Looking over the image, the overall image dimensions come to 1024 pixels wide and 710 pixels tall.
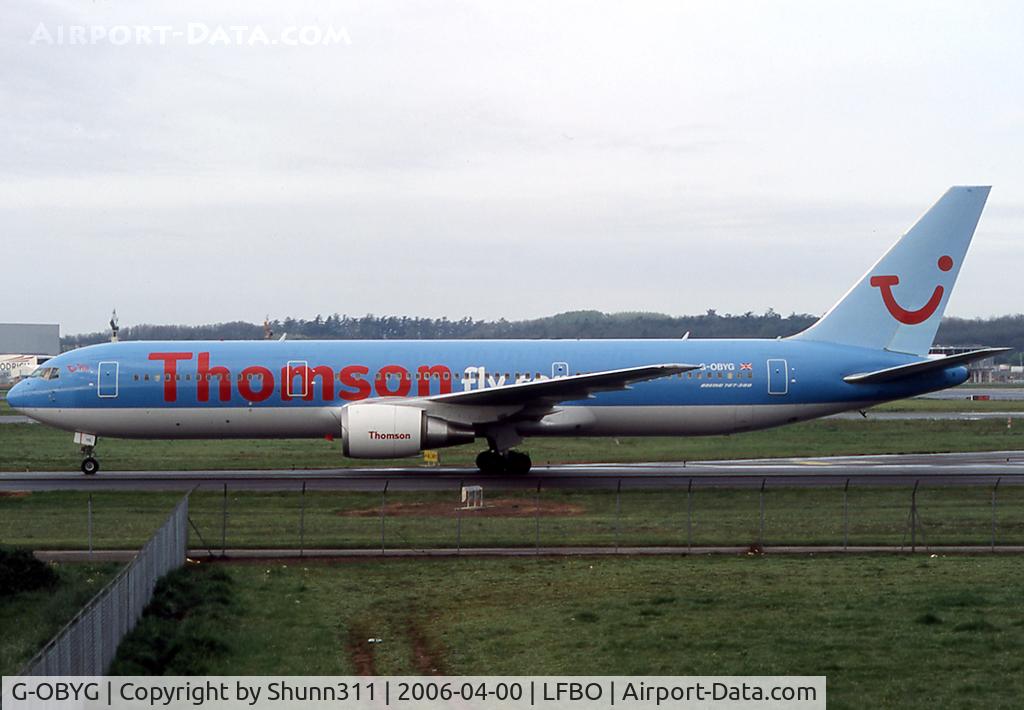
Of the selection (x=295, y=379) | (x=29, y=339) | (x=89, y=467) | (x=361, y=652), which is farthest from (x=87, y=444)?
(x=29, y=339)

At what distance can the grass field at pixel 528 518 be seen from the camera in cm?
2552

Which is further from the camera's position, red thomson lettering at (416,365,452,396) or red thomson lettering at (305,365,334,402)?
red thomson lettering at (416,365,452,396)

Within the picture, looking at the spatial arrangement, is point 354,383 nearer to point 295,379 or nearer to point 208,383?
point 295,379

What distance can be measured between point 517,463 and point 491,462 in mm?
865

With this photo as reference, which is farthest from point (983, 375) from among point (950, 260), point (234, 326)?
point (950, 260)

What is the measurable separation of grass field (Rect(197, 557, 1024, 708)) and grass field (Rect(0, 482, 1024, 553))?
2.59m

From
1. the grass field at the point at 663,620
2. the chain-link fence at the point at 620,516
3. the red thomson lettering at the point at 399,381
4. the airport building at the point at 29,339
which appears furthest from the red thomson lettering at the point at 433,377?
the airport building at the point at 29,339

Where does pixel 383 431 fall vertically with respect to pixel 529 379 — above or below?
below

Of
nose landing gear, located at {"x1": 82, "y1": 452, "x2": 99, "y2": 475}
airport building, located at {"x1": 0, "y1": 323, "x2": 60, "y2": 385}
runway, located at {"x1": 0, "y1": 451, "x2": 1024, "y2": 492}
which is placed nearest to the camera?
runway, located at {"x1": 0, "y1": 451, "x2": 1024, "y2": 492}

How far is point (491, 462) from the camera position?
37.8 metres

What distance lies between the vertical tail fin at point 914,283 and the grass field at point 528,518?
7.07 m

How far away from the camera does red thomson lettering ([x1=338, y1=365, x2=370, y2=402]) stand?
36.8m

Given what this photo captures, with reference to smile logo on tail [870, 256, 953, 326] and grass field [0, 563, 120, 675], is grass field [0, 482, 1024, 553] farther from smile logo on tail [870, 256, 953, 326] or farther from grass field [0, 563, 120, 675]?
smile logo on tail [870, 256, 953, 326]

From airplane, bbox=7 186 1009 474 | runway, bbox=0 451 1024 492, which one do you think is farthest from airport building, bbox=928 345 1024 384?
airplane, bbox=7 186 1009 474
